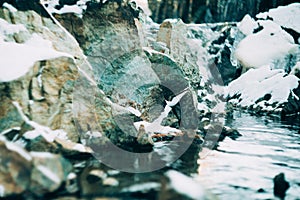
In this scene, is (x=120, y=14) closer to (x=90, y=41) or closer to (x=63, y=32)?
(x=90, y=41)

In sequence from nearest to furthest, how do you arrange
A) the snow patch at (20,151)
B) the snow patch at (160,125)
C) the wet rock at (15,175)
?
the wet rock at (15,175)
the snow patch at (20,151)
the snow patch at (160,125)

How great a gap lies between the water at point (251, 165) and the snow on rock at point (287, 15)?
34652 mm

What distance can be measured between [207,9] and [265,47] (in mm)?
20209

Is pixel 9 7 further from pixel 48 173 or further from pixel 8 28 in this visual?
pixel 48 173

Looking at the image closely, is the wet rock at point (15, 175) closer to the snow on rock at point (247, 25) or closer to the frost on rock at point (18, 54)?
the frost on rock at point (18, 54)

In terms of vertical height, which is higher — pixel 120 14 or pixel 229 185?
pixel 120 14

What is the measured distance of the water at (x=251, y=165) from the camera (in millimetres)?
9830

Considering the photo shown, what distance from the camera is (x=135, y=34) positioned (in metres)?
22.6

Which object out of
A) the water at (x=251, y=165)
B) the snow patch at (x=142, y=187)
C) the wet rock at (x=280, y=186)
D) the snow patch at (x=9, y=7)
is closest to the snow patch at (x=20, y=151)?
the snow patch at (x=142, y=187)

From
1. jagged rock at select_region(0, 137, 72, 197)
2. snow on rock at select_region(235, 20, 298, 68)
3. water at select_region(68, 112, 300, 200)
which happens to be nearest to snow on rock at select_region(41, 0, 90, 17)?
water at select_region(68, 112, 300, 200)

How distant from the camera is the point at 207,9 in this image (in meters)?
65.6

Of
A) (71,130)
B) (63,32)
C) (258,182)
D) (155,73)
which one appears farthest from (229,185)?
(155,73)

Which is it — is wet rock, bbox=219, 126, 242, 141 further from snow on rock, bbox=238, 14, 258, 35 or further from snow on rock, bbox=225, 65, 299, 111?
snow on rock, bbox=238, 14, 258, 35

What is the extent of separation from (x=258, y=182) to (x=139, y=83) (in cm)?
1129
